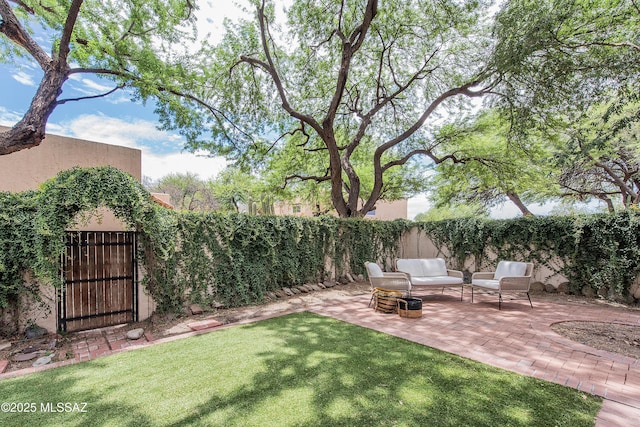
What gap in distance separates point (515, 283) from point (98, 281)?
803 cm

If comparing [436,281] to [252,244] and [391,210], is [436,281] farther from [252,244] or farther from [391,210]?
[391,210]

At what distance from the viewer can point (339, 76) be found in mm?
8828

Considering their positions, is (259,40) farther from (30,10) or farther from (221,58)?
(30,10)

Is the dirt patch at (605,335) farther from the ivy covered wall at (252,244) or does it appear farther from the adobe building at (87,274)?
the adobe building at (87,274)

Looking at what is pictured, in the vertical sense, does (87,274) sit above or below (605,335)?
above

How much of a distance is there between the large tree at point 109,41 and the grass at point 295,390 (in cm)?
487

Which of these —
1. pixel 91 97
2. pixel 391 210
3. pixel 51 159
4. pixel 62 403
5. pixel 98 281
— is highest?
pixel 91 97

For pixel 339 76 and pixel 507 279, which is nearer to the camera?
pixel 507 279

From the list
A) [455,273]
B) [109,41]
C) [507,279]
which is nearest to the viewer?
[507,279]

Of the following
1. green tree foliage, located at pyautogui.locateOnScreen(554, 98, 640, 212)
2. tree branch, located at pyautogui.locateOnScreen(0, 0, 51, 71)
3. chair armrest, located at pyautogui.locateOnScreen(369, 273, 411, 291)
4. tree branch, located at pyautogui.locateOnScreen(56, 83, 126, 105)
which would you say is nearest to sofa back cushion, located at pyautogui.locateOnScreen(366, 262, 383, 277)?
chair armrest, located at pyautogui.locateOnScreen(369, 273, 411, 291)

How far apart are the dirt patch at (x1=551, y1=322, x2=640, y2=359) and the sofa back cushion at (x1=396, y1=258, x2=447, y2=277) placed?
2768mm

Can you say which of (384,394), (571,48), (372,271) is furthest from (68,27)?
(571,48)

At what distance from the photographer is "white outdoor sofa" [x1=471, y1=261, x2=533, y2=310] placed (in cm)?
618

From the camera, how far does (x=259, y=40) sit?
367 inches
